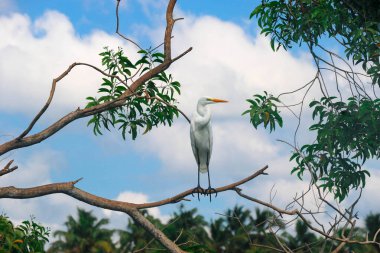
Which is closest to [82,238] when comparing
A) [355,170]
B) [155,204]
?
[355,170]

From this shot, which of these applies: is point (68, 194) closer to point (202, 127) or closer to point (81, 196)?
point (81, 196)

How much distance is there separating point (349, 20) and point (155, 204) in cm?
357

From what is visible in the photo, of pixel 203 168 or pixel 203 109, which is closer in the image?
pixel 203 109

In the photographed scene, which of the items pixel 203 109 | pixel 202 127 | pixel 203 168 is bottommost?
pixel 203 168

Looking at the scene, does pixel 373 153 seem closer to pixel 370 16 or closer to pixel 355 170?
pixel 355 170

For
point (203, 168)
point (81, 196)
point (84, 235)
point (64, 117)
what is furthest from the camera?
point (84, 235)

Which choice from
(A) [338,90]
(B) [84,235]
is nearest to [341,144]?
(A) [338,90]

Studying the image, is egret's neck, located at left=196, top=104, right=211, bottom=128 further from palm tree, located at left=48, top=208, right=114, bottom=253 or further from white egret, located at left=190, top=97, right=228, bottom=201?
palm tree, located at left=48, top=208, right=114, bottom=253

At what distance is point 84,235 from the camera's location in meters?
26.8

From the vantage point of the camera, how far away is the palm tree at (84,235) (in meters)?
26.2

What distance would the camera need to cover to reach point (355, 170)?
27.2 ft

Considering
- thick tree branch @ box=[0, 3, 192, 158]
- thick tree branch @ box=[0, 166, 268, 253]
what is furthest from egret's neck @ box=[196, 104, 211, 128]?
thick tree branch @ box=[0, 166, 268, 253]

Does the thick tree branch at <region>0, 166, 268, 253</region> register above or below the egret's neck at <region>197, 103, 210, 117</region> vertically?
below

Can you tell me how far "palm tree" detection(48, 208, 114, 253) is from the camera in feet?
86.1
